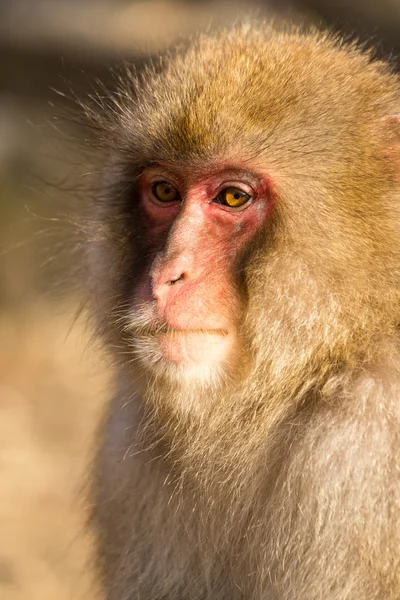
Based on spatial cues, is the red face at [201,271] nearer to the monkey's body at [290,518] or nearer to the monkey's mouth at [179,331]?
the monkey's mouth at [179,331]

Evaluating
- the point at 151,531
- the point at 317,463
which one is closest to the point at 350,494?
the point at 317,463

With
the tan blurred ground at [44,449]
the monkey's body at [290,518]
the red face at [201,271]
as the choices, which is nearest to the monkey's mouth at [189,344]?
the red face at [201,271]

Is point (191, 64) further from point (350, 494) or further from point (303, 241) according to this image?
point (350, 494)

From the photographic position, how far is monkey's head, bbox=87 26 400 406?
2.75 m

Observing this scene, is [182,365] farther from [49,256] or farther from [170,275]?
[49,256]

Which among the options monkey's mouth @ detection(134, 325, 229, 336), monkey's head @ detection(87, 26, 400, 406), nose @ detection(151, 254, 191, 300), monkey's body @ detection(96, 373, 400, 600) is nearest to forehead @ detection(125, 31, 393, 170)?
monkey's head @ detection(87, 26, 400, 406)

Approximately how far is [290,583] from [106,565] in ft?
3.37

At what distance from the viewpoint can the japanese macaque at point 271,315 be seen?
272 centimetres

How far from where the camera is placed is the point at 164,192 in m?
3.15

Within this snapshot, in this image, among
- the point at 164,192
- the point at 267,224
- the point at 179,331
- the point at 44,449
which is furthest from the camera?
the point at 44,449

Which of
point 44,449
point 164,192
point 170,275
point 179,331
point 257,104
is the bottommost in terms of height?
point 44,449

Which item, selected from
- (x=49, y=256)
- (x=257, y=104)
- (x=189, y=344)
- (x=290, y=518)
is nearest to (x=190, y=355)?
(x=189, y=344)

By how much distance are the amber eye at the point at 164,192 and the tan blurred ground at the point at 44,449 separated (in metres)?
0.65

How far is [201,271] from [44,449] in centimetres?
382
